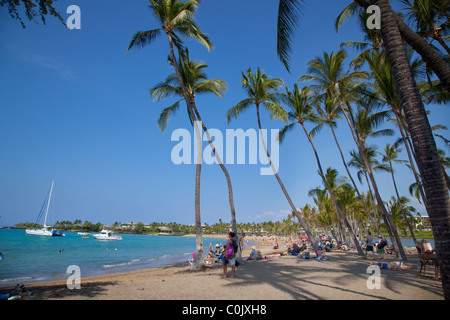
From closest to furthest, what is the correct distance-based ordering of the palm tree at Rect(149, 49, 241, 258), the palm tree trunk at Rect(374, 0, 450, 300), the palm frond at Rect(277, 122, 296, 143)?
the palm tree trunk at Rect(374, 0, 450, 300), the palm tree at Rect(149, 49, 241, 258), the palm frond at Rect(277, 122, 296, 143)

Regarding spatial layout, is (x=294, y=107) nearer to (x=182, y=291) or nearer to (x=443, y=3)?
(x=443, y=3)

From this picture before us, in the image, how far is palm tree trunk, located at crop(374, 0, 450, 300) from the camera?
3.51 m

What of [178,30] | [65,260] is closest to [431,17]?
[178,30]

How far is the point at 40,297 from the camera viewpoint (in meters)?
6.23

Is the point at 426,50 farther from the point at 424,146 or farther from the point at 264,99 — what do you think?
the point at 264,99

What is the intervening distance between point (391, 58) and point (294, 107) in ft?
48.2

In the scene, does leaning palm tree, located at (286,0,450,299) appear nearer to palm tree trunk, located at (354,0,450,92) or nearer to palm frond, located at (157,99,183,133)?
palm tree trunk, located at (354,0,450,92)

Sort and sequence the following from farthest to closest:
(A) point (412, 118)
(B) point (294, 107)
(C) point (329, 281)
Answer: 1. (B) point (294, 107)
2. (C) point (329, 281)
3. (A) point (412, 118)

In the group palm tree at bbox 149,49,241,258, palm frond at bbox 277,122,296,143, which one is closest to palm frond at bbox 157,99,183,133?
palm tree at bbox 149,49,241,258

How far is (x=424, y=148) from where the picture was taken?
12.5ft

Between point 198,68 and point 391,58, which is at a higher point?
point 198,68

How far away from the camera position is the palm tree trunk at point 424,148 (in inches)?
138
